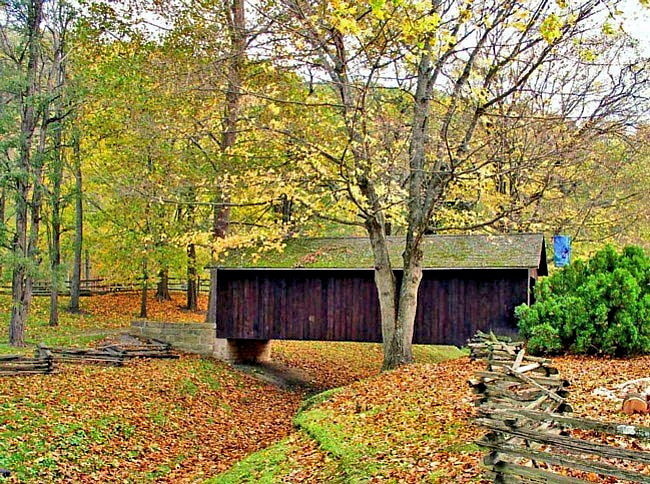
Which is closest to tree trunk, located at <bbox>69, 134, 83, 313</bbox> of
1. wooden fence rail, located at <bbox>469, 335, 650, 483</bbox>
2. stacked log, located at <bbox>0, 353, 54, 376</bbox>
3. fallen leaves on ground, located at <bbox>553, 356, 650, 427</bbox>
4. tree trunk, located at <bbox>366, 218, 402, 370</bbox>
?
stacked log, located at <bbox>0, 353, 54, 376</bbox>

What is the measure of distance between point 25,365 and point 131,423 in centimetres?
308

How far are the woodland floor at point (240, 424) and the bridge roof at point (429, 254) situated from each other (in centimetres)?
325

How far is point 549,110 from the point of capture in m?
19.8

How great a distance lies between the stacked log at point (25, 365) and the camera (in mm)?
13734

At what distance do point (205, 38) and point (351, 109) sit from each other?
4689 mm

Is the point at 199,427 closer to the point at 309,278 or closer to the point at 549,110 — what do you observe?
the point at 309,278

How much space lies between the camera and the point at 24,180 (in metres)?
17.0

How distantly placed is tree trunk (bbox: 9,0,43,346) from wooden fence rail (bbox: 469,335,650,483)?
1323 cm

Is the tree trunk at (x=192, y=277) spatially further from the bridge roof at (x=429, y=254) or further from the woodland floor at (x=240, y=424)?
the woodland floor at (x=240, y=424)

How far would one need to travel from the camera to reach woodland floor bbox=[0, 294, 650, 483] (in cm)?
812

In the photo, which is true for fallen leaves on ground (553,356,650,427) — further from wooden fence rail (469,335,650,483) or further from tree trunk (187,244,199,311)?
tree trunk (187,244,199,311)

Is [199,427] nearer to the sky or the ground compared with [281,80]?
nearer to the ground

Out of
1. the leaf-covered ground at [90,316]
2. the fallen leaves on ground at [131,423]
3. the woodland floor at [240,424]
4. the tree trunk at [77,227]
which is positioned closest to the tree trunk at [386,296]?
the woodland floor at [240,424]

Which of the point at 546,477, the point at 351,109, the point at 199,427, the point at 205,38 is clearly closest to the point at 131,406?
the point at 199,427
